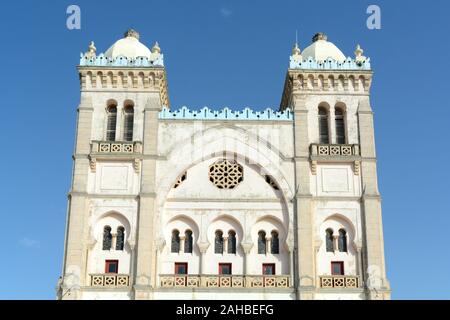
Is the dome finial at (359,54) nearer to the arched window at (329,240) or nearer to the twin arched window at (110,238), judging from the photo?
the arched window at (329,240)

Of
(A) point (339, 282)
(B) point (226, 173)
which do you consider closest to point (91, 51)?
(B) point (226, 173)

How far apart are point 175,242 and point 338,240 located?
9.09 meters

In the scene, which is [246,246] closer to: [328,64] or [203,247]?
[203,247]

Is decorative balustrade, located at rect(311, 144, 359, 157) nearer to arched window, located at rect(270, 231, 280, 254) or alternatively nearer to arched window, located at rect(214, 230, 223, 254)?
arched window, located at rect(270, 231, 280, 254)

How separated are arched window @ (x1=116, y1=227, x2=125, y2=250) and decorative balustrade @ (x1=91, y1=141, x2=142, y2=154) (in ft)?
14.8

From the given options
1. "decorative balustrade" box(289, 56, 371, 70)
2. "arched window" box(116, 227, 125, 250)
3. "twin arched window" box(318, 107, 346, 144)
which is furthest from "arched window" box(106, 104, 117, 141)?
"twin arched window" box(318, 107, 346, 144)

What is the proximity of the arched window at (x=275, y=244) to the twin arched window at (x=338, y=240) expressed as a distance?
2.71 meters

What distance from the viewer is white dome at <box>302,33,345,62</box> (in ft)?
148

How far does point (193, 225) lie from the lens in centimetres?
4088

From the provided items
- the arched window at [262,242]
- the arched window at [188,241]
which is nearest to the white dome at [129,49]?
the arched window at [188,241]
